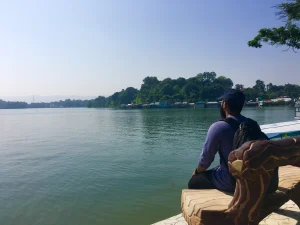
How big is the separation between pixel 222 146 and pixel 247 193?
28.0 inches

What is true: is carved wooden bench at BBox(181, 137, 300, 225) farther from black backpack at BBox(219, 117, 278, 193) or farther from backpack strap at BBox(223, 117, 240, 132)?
backpack strap at BBox(223, 117, 240, 132)

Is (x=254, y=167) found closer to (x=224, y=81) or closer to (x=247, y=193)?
(x=247, y=193)

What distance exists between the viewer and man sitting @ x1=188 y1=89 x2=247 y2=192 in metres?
2.99

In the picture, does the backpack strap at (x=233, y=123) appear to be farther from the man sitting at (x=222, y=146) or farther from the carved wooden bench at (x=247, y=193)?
the carved wooden bench at (x=247, y=193)

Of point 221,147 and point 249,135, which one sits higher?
point 249,135

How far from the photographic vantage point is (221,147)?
304 centimetres

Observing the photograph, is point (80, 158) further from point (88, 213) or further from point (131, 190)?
point (88, 213)

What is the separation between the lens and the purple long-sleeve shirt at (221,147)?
2.99 meters

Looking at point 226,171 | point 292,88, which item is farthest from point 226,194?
point 292,88

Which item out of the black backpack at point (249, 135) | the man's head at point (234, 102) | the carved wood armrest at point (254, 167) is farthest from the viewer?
the man's head at point (234, 102)

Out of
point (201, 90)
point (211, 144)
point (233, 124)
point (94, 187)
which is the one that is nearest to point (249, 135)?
point (233, 124)

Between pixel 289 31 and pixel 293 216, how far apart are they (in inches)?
A: 495

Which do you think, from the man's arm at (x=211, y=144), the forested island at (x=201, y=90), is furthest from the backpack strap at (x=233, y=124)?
the forested island at (x=201, y=90)

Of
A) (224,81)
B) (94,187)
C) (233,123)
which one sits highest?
(224,81)
